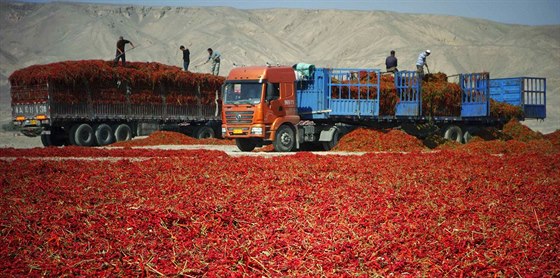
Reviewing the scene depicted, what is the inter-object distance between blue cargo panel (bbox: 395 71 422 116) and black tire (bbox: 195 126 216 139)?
11.2m

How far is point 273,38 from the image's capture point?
11488cm

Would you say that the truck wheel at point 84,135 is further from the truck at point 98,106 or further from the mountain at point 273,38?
the mountain at point 273,38

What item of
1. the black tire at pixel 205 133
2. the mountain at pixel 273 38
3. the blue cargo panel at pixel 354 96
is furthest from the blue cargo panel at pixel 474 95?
the mountain at pixel 273 38

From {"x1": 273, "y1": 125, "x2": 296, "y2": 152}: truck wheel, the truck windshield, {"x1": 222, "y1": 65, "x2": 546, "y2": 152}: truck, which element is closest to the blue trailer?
{"x1": 222, "y1": 65, "x2": 546, "y2": 152}: truck

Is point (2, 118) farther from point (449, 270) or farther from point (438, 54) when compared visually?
point (449, 270)

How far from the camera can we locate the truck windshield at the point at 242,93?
25547 mm

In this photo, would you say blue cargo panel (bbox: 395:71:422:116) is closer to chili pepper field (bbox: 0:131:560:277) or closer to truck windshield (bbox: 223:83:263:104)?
truck windshield (bbox: 223:83:263:104)

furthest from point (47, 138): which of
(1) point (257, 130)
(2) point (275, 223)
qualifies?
(2) point (275, 223)

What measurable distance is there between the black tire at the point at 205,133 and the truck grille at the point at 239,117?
33.3ft

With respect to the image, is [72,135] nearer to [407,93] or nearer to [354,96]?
[354,96]

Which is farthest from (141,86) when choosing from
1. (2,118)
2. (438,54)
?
(438,54)

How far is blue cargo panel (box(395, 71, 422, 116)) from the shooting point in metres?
29.1

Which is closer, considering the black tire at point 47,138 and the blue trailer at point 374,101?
the blue trailer at point 374,101

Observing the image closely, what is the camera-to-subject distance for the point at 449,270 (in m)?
6.83
